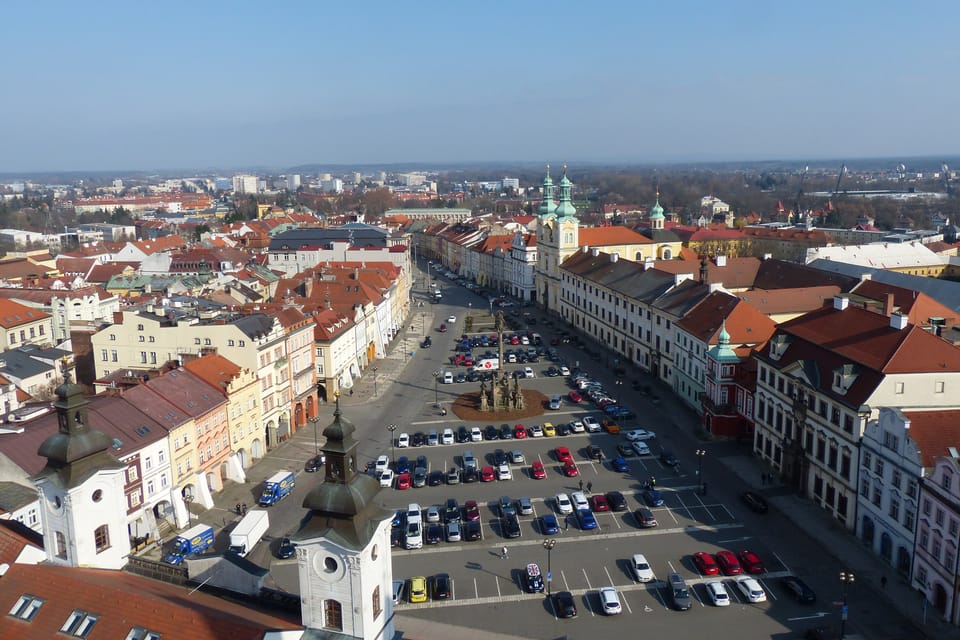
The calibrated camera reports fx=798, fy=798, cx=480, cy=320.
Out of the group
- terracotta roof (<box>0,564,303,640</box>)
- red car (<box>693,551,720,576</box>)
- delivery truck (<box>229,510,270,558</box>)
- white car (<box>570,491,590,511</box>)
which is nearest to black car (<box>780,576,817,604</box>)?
red car (<box>693,551,720,576</box>)

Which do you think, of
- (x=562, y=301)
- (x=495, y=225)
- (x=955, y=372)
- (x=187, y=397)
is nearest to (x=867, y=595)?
(x=955, y=372)

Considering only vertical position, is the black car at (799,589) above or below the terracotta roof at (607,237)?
below

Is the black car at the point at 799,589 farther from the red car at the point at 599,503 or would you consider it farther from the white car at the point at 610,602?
the red car at the point at 599,503

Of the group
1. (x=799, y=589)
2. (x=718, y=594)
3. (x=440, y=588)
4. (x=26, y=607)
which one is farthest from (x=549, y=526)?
(x=26, y=607)

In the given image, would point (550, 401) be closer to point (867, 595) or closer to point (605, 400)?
point (605, 400)

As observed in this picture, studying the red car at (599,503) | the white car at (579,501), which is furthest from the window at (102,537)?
the red car at (599,503)

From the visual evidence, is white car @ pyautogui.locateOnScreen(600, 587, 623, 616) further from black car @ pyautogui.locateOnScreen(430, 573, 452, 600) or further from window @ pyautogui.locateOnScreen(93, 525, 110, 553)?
window @ pyautogui.locateOnScreen(93, 525, 110, 553)
